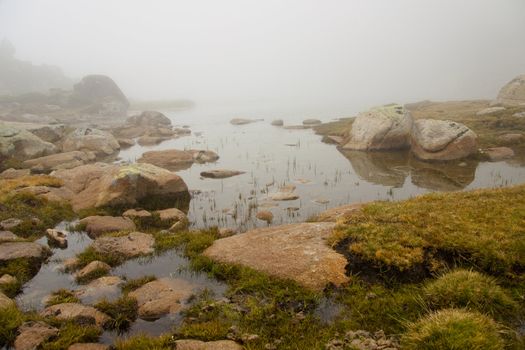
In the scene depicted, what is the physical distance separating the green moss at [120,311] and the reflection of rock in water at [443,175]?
2323cm

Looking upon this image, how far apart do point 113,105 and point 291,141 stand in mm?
81752

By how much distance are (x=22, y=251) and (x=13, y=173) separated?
19504mm

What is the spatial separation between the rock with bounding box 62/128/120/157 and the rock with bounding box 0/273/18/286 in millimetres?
34104

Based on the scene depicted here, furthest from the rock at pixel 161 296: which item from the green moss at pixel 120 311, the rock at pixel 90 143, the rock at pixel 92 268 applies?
the rock at pixel 90 143

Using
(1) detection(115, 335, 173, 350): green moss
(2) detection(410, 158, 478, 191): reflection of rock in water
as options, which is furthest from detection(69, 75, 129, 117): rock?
(1) detection(115, 335, 173, 350): green moss

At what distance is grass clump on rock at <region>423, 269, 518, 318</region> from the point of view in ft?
31.7

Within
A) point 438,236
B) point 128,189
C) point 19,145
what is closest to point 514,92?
point 438,236

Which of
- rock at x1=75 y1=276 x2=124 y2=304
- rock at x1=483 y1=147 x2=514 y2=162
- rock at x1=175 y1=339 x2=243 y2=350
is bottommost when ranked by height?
rock at x1=75 y1=276 x2=124 y2=304

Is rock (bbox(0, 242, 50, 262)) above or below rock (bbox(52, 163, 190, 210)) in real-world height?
below

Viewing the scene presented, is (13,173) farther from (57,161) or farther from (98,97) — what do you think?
(98,97)

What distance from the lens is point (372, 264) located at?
12.8 meters

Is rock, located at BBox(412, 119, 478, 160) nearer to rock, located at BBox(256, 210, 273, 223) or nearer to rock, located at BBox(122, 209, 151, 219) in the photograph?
rock, located at BBox(256, 210, 273, 223)

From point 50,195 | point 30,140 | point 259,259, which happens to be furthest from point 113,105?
point 259,259

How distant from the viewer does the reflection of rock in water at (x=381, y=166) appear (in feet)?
98.9
